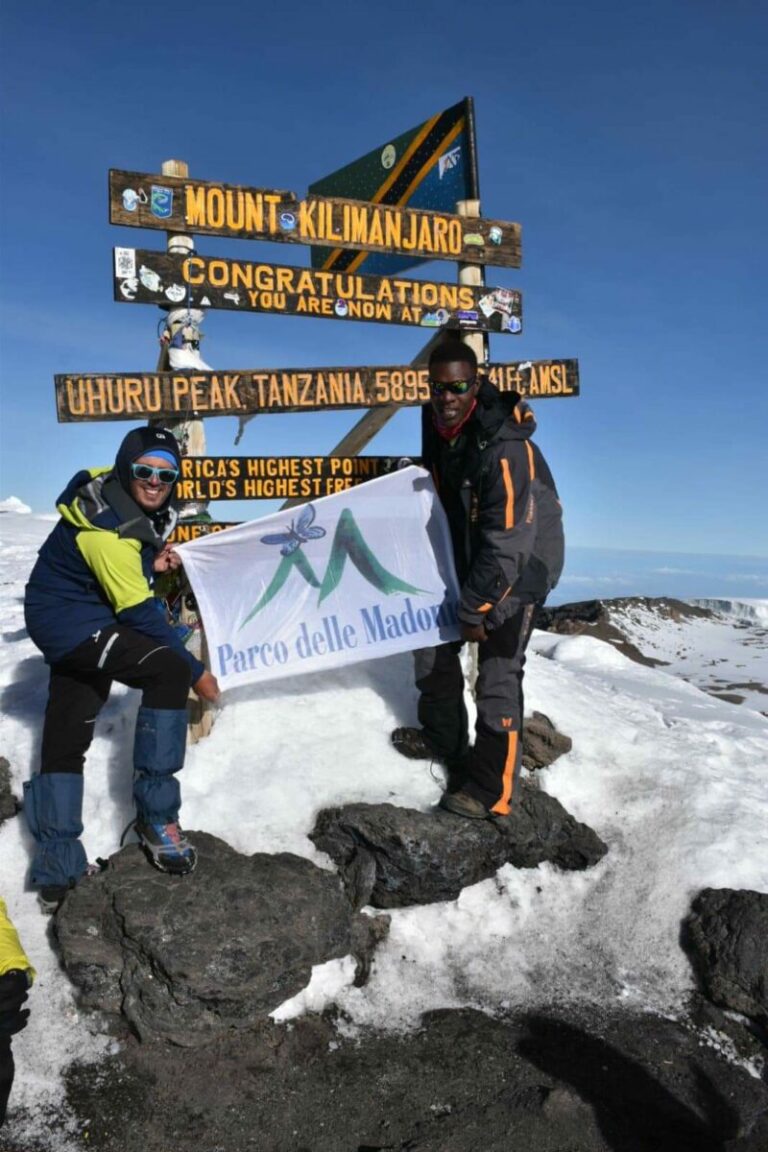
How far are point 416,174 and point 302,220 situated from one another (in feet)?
5.21

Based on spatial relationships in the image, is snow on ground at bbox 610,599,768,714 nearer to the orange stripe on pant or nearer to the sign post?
the orange stripe on pant

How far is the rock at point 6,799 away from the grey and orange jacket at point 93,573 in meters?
1.33

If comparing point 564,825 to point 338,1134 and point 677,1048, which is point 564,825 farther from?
point 338,1134

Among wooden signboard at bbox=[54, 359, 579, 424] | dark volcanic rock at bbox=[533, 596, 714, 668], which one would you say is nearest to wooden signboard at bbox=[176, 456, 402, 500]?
wooden signboard at bbox=[54, 359, 579, 424]

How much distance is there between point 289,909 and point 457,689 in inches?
85.2

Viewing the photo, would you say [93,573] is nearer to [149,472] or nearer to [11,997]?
[149,472]

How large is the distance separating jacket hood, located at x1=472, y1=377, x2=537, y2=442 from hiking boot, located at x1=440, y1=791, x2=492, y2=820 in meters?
2.45

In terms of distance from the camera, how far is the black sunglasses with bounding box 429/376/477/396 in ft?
17.7

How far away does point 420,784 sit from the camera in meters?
→ 5.77

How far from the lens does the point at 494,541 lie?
524 cm

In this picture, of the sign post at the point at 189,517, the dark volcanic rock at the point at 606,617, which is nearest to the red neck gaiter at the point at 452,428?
the sign post at the point at 189,517

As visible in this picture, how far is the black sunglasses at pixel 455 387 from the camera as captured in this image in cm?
539

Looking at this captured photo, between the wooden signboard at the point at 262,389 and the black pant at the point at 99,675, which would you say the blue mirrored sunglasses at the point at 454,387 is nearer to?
the wooden signboard at the point at 262,389

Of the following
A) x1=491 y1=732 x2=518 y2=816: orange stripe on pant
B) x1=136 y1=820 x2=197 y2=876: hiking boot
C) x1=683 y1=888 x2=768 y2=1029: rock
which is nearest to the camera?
x1=136 y1=820 x2=197 y2=876: hiking boot
